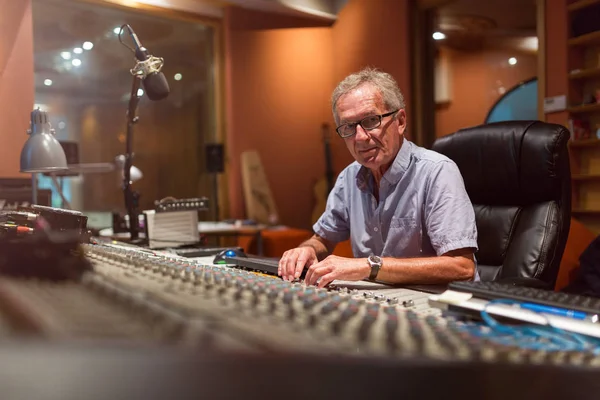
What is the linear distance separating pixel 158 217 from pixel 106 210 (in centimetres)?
220

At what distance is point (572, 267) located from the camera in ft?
9.50

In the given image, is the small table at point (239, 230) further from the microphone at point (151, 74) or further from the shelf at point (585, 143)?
the shelf at point (585, 143)

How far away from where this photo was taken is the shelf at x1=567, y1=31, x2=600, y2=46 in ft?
11.0

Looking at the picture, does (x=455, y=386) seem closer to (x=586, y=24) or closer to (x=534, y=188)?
(x=534, y=188)

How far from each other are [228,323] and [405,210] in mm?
1287

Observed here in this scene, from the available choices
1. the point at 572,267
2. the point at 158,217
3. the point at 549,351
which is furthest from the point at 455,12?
the point at 549,351

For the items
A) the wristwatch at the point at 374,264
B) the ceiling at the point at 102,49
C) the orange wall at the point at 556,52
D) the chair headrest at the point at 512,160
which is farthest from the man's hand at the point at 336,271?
the orange wall at the point at 556,52

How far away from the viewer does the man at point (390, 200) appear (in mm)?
1403

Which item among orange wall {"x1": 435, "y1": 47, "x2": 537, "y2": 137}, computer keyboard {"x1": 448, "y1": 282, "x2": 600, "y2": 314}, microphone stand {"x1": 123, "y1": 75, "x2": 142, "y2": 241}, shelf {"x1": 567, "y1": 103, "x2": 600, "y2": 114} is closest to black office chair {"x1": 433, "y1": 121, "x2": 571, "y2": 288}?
computer keyboard {"x1": 448, "y1": 282, "x2": 600, "y2": 314}

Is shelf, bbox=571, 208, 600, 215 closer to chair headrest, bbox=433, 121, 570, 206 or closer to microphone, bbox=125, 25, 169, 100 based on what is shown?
chair headrest, bbox=433, 121, 570, 206

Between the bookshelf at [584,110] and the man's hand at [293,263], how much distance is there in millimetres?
2814

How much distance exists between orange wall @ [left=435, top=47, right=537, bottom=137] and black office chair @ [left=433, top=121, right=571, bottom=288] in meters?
3.35

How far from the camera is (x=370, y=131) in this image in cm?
163

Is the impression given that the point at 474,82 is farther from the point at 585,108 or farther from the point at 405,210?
the point at 405,210
